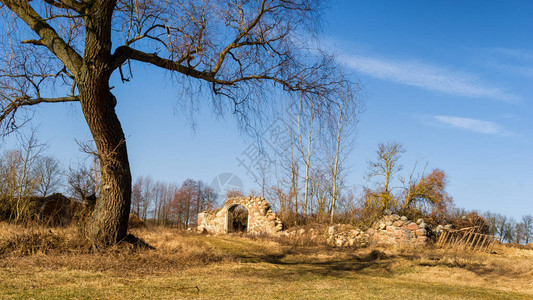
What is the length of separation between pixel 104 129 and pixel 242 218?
17039 mm

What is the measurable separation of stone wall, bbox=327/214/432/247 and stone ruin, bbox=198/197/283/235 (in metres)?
3.95

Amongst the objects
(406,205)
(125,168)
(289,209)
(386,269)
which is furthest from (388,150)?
(125,168)

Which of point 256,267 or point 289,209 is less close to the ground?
point 289,209

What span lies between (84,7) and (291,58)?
3925mm

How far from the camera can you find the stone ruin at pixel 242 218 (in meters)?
20.5

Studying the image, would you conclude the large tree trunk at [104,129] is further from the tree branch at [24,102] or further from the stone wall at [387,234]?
the stone wall at [387,234]

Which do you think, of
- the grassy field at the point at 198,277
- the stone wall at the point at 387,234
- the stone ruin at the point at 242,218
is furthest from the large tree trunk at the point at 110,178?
the stone ruin at the point at 242,218

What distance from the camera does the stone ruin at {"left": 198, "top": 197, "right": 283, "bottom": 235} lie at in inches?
809

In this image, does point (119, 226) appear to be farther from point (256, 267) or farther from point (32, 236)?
point (256, 267)

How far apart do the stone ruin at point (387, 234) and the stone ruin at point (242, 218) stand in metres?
3.94

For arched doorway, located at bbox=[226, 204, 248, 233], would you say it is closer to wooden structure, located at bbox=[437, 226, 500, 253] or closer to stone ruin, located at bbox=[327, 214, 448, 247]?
stone ruin, located at bbox=[327, 214, 448, 247]

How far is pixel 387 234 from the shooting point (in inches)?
651

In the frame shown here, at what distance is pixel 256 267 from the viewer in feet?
26.9

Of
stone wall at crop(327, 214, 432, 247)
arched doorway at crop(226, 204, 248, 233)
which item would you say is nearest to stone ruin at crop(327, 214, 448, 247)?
stone wall at crop(327, 214, 432, 247)
